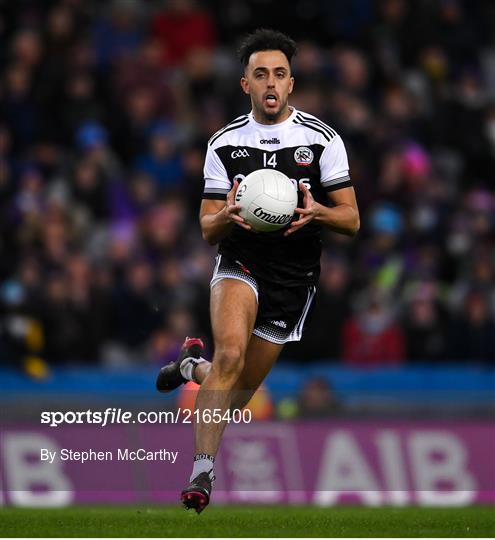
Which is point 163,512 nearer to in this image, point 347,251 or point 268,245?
point 268,245

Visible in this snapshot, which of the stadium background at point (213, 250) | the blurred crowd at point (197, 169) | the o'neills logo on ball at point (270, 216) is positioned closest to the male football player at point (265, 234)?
the o'neills logo on ball at point (270, 216)

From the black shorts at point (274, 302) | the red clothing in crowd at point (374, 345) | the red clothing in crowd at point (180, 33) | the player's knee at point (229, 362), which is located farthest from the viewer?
the red clothing in crowd at point (180, 33)

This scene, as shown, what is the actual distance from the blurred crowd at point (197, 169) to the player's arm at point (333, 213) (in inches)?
243

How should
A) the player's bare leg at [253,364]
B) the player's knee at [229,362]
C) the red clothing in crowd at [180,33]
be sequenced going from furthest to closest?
the red clothing in crowd at [180,33] → the player's bare leg at [253,364] → the player's knee at [229,362]

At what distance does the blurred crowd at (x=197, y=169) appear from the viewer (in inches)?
637

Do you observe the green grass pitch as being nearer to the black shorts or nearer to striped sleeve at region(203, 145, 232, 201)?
the black shorts

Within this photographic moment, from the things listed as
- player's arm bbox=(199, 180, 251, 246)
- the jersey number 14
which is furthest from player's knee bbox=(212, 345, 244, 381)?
the jersey number 14

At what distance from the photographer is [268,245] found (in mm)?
10023

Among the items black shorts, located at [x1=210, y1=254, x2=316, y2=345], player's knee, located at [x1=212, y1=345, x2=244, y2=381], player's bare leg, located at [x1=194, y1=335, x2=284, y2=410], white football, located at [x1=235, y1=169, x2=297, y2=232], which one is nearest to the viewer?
white football, located at [x1=235, y1=169, x2=297, y2=232]

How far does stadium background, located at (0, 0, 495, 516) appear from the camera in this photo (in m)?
14.9

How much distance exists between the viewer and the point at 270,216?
934 centimetres

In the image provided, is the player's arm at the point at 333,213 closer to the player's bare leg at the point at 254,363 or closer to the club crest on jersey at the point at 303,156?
the club crest on jersey at the point at 303,156

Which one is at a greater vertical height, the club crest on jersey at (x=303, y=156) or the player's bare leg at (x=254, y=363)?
the club crest on jersey at (x=303, y=156)

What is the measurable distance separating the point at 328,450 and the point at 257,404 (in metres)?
0.82
